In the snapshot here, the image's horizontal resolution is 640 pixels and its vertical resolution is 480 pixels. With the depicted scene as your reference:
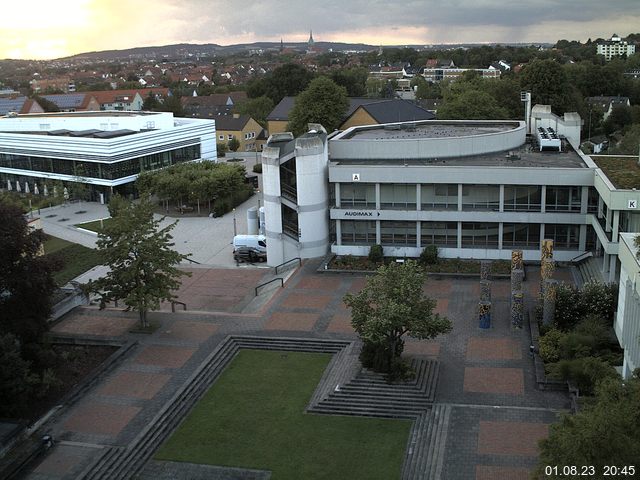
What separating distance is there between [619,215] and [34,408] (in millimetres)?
26193

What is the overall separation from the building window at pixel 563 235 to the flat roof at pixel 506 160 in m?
3.89

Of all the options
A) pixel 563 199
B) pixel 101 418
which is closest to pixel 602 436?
pixel 101 418

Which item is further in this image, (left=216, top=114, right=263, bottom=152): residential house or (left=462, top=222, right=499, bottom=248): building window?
(left=216, top=114, right=263, bottom=152): residential house

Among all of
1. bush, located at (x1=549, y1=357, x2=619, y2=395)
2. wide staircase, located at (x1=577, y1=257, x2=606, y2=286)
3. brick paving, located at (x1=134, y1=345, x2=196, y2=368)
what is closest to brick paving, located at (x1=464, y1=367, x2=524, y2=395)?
bush, located at (x1=549, y1=357, x2=619, y2=395)

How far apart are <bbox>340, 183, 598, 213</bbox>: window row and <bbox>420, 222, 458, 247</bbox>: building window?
3.27 feet

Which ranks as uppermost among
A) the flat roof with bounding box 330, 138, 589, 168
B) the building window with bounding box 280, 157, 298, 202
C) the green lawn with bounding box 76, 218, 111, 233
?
the flat roof with bounding box 330, 138, 589, 168

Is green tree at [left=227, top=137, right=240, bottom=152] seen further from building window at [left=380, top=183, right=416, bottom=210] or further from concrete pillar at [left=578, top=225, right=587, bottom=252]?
concrete pillar at [left=578, top=225, right=587, bottom=252]

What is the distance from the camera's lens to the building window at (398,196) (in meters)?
40.1

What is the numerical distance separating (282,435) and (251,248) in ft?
71.1

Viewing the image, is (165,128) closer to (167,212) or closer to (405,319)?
(167,212)

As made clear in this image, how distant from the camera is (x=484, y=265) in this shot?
107 feet

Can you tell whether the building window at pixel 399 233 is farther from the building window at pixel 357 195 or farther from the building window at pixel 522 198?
the building window at pixel 522 198

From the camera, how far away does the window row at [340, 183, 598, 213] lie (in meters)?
38.1

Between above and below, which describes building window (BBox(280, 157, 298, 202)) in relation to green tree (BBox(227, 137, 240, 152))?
above
